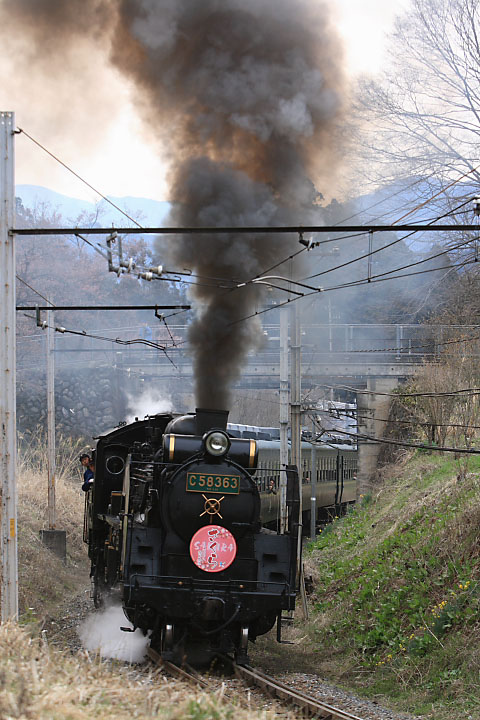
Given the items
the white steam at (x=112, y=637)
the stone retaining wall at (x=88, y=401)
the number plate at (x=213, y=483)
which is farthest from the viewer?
the stone retaining wall at (x=88, y=401)

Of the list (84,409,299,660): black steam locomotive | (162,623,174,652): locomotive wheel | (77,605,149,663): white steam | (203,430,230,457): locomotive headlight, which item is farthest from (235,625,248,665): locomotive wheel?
(203,430,230,457): locomotive headlight

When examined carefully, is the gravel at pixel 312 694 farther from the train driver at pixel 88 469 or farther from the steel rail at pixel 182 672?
the train driver at pixel 88 469

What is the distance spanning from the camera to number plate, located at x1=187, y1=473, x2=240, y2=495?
371 inches

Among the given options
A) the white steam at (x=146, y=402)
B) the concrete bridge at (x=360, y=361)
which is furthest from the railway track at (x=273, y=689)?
the white steam at (x=146, y=402)

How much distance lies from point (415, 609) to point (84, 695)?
6.80m

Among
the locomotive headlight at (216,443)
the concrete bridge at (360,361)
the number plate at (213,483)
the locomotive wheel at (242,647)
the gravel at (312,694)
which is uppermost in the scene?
the concrete bridge at (360,361)

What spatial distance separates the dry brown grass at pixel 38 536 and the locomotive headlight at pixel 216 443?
16.2 ft

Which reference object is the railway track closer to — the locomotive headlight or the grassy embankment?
the grassy embankment

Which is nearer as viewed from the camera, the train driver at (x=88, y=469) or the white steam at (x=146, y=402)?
the train driver at (x=88, y=469)

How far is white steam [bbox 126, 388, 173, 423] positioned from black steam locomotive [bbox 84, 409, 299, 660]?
22.2 metres

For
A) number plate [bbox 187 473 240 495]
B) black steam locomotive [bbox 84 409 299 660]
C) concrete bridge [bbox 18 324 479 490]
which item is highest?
concrete bridge [bbox 18 324 479 490]

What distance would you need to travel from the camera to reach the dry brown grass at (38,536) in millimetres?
15453

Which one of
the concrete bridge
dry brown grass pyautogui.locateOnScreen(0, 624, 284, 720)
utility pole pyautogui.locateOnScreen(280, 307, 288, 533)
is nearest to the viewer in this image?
dry brown grass pyautogui.locateOnScreen(0, 624, 284, 720)

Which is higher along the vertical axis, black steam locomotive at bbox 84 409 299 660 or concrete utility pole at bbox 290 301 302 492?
concrete utility pole at bbox 290 301 302 492
